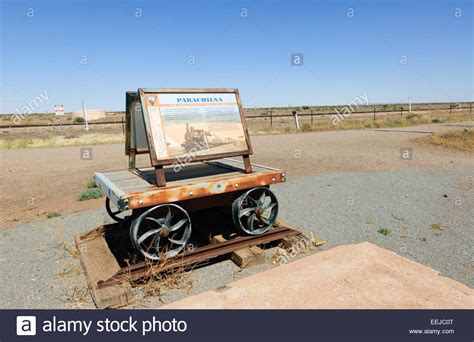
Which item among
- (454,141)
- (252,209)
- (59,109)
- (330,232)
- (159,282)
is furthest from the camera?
(59,109)

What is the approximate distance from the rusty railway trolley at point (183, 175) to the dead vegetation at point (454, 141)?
12290mm

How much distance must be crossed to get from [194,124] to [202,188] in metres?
0.81

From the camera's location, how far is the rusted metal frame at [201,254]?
3.59 meters

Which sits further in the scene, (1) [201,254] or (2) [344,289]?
(1) [201,254]

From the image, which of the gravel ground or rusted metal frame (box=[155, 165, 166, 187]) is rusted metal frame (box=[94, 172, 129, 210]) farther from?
the gravel ground

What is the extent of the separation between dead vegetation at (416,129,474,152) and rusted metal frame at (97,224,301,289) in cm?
1187

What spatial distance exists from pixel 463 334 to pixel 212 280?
2394 mm

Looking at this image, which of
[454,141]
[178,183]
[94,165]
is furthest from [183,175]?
[454,141]

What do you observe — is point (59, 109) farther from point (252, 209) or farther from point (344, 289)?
point (344, 289)

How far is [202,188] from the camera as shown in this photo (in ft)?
12.7

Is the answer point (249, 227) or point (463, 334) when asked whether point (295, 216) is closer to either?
point (249, 227)

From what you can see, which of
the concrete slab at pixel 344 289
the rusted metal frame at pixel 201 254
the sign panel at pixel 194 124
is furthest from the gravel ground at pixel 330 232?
the sign panel at pixel 194 124

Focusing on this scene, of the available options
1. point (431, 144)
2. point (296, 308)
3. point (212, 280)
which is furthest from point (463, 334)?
point (431, 144)

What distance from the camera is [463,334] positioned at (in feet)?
9.07
